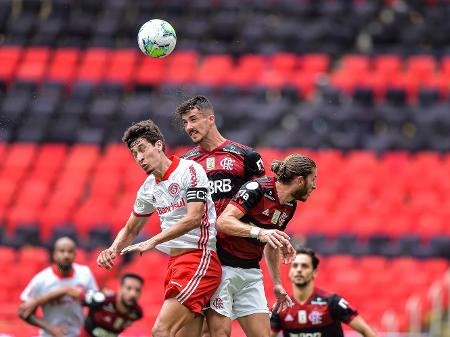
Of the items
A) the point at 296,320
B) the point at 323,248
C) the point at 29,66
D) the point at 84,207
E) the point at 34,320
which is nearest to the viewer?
the point at 296,320

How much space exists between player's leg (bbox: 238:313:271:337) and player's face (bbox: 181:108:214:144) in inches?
60.2

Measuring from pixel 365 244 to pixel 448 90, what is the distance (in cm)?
544

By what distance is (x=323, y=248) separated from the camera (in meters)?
18.1

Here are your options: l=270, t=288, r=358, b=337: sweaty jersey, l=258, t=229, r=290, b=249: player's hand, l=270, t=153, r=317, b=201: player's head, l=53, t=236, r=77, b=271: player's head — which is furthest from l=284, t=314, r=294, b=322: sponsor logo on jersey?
l=53, t=236, r=77, b=271: player's head

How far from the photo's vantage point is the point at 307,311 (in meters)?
10.2

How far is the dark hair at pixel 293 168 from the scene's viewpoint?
8.66 m

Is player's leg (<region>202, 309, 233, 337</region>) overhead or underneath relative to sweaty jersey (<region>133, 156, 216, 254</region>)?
underneath

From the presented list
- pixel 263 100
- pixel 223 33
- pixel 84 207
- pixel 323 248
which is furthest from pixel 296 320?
pixel 223 33

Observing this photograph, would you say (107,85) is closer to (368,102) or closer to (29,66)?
(29,66)

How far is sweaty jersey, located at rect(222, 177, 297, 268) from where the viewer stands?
8641 millimetres

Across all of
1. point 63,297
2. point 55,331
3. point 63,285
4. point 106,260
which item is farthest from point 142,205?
point 63,285

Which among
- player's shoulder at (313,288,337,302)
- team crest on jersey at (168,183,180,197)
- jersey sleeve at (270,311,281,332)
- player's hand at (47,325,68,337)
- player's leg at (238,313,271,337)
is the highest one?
team crest on jersey at (168,183,180,197)

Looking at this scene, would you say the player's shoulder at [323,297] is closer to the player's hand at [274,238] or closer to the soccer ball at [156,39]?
the player's hand at [274,238]

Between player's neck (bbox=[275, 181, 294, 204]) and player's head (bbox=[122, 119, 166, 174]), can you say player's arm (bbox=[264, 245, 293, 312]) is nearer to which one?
player's neck (bbox=[275, 181, 294, 204])
